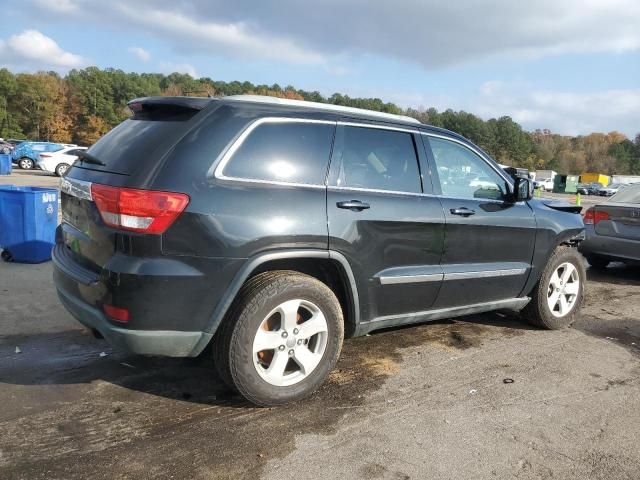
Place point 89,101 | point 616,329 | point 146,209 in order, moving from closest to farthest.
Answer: point 146,209 → point 616,329 → point 89,101

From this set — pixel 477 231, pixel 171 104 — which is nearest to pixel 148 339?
pixel 171 104

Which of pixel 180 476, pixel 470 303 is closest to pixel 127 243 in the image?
pixel 180 476

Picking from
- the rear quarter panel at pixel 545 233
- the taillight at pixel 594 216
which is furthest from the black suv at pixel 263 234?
the taillight at pixel 594 216

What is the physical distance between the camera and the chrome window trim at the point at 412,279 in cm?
364

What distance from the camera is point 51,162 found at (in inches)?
997

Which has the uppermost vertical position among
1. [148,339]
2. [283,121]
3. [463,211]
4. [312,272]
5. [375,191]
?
[283,121]

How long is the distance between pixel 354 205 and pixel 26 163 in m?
31.4

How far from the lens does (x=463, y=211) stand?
4102 millimetres

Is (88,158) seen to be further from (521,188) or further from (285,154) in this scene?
(521,188)

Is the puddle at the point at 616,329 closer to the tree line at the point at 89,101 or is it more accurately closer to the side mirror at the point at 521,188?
the side mirror at the point at 521,188

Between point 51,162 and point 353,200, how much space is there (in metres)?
25.7

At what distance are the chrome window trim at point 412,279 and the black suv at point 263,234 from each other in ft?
0.04

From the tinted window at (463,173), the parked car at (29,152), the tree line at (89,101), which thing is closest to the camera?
the tinted window at (463,173)

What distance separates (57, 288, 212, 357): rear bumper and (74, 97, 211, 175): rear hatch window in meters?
0.86
